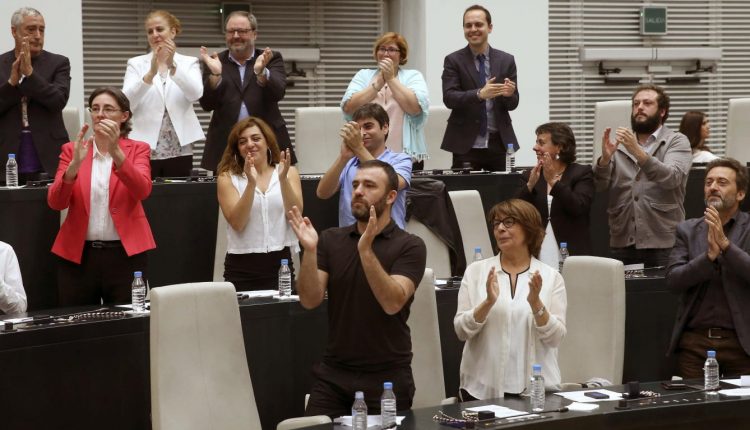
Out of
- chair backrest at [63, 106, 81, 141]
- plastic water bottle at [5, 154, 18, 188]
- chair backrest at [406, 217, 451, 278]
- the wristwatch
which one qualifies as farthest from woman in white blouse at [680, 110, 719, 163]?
plastic water bottle at [5, 154, 18, 188]

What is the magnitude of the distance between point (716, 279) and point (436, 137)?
156 inches

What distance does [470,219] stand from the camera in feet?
24.5

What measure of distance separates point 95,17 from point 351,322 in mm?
6664

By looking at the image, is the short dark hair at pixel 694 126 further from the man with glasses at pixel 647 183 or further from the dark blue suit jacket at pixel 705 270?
the dark blue suit jacket at pixel 705 270

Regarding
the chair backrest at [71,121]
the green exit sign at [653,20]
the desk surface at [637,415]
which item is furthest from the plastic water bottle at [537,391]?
the green exit sign at [653,20]

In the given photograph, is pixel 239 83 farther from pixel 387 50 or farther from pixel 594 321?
pixel 594 321

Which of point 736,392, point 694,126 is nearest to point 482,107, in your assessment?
point 694,126

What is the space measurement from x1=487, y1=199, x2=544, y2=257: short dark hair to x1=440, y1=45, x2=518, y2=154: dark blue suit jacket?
3088 millimetres

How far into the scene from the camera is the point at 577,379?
18.9 feet

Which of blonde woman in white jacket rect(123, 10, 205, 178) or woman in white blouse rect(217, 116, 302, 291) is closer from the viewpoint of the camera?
woman in white blouse rect(217, 116, 302, 291)

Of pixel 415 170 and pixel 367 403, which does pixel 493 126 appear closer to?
pixel 415 170

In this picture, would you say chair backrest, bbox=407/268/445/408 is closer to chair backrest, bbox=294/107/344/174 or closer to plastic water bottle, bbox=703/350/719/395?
plastic water bottle, bbox=703/350/719/395

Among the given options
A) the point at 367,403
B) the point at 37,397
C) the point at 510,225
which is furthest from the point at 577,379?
the point at 37,397

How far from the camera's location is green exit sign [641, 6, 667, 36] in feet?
38.4
